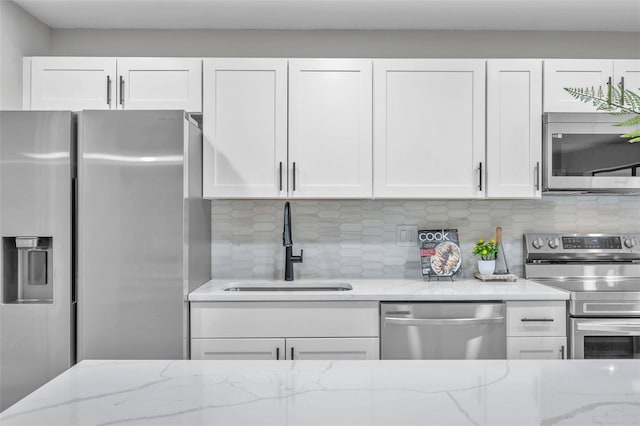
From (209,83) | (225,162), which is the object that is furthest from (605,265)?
(209,83)

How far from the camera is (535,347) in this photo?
240cm

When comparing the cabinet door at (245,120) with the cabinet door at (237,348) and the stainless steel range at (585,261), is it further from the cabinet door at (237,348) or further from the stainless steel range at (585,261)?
the stainless steel range at (585,261)

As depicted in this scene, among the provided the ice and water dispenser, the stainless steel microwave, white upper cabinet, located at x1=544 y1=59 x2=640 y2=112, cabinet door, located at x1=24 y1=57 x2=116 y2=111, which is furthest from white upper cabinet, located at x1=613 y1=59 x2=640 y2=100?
the ice and water dispenser

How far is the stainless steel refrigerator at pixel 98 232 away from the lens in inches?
88.6

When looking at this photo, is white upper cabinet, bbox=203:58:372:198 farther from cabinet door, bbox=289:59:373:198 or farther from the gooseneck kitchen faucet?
the gooseneck kitchen faucet

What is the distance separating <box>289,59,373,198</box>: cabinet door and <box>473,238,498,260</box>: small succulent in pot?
78 centimetres

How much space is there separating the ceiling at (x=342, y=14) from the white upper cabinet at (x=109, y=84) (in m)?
0.32

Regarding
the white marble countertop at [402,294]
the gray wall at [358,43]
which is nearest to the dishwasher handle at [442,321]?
the white marble countertop at [402,294]

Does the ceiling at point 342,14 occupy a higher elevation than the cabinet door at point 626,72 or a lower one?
higher

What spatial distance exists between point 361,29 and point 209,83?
1059mm

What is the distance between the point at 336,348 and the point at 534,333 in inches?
40.3

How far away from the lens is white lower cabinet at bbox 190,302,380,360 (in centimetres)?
240

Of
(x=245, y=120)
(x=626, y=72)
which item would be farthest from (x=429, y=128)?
(x=626, y=72)

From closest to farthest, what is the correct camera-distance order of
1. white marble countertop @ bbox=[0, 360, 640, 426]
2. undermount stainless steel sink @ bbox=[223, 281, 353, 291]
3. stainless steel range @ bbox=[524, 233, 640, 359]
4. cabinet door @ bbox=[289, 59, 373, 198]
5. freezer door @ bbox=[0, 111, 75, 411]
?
white marble countertop @ bbox=[0, 360, 640, 426] < freezer door @ bbox=[0, 111, 75, 411] < cabinet door @ bbox=[289, 59, 373, 198] < undermount stainless steel sink @ bbox=[223, 281, 353, 291] < stainless steel range @ bbox=[524, 233, 640, 359]
